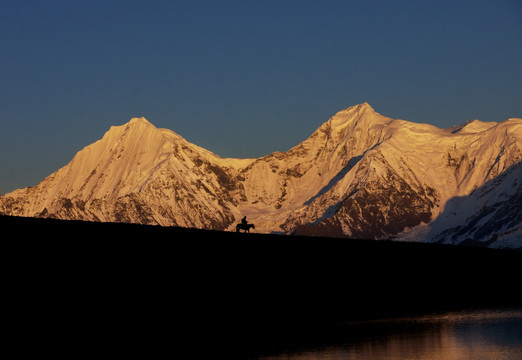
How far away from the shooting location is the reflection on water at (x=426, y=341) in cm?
8350

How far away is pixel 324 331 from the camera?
338ft

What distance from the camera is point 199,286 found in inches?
4646

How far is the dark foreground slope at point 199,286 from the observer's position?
308 feet

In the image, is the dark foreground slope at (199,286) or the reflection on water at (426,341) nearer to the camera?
the reflection on water at (426,341)

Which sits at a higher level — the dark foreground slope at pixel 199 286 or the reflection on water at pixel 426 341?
the dark foreground slope at pixel 199 286

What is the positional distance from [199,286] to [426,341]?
114 feet

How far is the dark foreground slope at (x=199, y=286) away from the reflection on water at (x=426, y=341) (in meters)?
6.96

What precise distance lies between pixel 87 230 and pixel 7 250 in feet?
65.5

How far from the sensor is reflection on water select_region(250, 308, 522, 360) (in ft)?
274

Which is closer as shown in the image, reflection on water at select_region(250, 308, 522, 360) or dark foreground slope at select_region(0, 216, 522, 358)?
reflection on water at select_region(250, 308, 522, 360)

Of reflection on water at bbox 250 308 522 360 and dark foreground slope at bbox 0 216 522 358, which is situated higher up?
dark foreground slope at bbox 0 216 522 358

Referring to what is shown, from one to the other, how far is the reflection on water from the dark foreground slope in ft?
22.8

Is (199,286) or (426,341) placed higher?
(199,286)

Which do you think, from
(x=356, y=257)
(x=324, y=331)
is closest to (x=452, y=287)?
(x=356, y=257)
